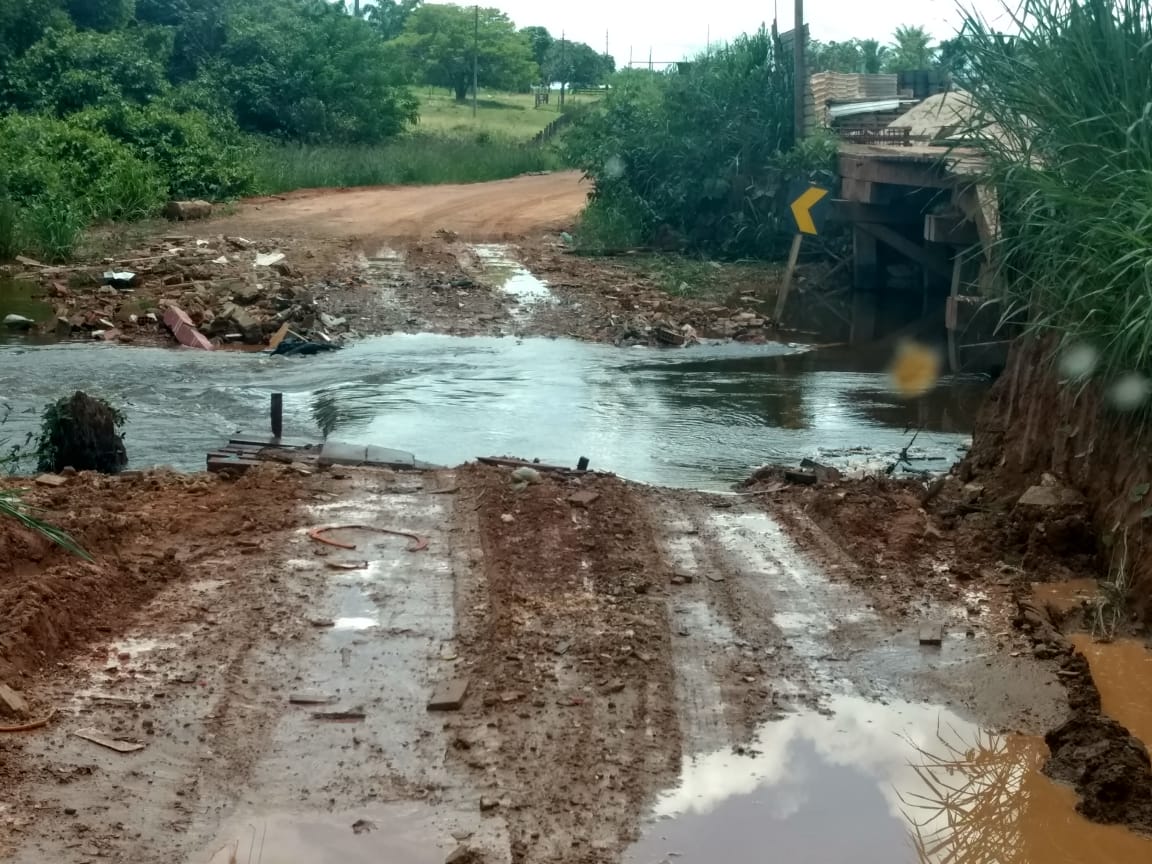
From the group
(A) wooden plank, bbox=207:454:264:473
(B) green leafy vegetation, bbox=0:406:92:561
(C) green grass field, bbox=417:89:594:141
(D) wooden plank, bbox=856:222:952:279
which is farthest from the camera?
(C) green grass field, bbox=417:89:594:141

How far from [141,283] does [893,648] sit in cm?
1427

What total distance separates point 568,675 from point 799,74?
18.9m

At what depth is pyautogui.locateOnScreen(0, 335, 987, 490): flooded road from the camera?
427 inches

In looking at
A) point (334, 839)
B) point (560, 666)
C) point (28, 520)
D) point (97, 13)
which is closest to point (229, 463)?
point (28, 520)

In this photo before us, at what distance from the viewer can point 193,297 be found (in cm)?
1692

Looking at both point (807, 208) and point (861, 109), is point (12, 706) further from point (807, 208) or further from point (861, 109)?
point (861, 109)

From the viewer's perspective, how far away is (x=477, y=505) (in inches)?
312

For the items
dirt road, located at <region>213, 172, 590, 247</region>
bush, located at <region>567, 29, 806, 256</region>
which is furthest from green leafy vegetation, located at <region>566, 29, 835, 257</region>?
dirt road, located at <region>213, 172, 590, 247</region>

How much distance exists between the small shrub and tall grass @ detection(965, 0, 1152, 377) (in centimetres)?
588

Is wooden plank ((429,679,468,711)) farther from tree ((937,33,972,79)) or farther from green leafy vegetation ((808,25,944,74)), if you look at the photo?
green leafy vegetation ((808,25,944,74))

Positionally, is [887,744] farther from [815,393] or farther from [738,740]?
[815,393]

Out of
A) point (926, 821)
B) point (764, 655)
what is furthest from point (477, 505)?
point (926, 821)

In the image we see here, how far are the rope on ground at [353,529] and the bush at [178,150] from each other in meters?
21.0

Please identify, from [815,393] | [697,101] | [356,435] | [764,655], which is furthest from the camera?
[697,101]
